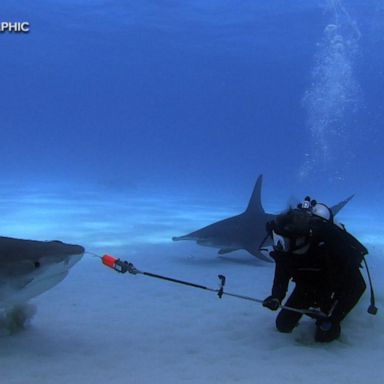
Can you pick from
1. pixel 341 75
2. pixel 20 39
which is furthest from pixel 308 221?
pixel 20 39

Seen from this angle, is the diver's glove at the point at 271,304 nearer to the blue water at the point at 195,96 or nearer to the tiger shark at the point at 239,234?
the tiger shark at the point at 239,234

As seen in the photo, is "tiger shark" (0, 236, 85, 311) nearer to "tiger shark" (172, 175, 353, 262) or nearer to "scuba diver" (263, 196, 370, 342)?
"scuba diver" (263, 196, 370, 342)

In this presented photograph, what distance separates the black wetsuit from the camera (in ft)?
13.0

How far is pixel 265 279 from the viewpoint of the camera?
7.02 metres

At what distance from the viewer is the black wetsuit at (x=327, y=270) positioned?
396cm

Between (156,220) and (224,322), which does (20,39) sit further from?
(224,322)

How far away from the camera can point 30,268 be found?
2.99m

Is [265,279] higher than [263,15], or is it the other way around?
[263,15]

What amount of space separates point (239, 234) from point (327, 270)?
13.0ft

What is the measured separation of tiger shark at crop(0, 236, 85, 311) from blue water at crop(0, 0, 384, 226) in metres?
15.3

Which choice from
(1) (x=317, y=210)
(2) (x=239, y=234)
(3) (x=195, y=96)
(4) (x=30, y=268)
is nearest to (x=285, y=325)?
(1) (x=317, y=210)

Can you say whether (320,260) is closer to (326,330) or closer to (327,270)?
(327,270)

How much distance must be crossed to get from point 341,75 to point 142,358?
51.8 meters

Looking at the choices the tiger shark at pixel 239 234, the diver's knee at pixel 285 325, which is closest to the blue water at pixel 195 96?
the tiger shark at pixel 239 234
